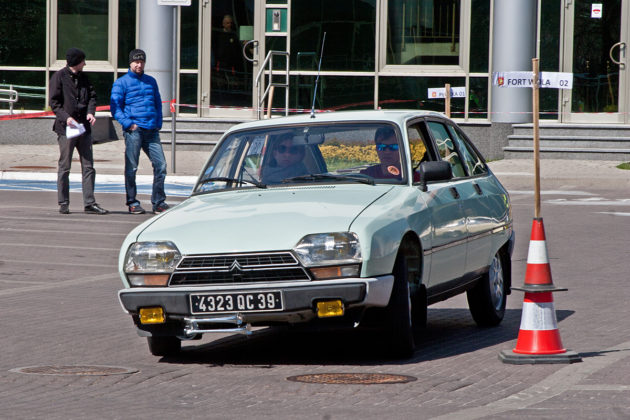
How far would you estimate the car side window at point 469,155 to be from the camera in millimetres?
8672

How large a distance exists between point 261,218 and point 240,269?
0.38 m

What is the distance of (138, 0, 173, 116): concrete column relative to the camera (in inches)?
1092

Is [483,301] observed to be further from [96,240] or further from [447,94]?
[447,94]

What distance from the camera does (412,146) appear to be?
786cm

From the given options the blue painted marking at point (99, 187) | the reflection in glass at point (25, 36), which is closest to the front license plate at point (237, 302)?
the blue painted marking at point (99, 187)

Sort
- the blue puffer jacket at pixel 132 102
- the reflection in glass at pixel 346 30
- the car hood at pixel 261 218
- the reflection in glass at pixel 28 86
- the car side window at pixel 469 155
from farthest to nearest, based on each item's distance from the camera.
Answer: the reflection in glass at pixel 28 86, the reflection in glass at pixel 346 30, the blue puffer jacket at pixel 132 102, the car side window at pixel 469 155, the car hood at pixel 261 218

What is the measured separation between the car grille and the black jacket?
944 centimetres

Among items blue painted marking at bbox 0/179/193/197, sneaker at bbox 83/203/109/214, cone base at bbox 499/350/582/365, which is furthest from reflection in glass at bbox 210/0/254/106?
cone base at bbox 499/350/582/365

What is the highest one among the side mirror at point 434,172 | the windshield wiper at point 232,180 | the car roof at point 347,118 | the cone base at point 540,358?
the car roof at point 347,118

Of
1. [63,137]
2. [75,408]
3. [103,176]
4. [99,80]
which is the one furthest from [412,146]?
[99,80]

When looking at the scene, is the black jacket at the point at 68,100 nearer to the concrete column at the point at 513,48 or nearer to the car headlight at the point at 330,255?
the car headlight at the point at 330,255

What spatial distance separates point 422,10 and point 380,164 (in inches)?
818

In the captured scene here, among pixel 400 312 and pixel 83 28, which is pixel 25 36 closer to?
pixel 83 28

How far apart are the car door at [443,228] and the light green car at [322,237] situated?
1 centimetres
